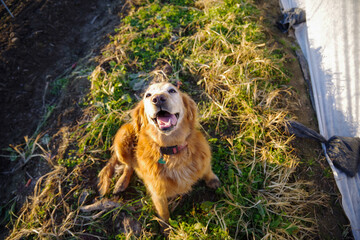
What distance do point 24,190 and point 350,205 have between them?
16.2ft

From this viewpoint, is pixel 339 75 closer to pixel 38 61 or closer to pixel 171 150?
pixel 171 150

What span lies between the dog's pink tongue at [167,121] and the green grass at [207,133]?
1275 mm

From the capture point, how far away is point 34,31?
15.0 feet

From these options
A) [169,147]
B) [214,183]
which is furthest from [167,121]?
[214,183]

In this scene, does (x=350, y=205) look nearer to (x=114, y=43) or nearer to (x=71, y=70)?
(x=114, y=43)

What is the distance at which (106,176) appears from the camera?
2.81 metres

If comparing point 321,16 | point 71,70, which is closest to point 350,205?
point 321,16

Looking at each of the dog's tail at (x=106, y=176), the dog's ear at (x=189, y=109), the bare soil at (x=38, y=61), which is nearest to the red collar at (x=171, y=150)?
the dog's ear at (x=189, y=109)

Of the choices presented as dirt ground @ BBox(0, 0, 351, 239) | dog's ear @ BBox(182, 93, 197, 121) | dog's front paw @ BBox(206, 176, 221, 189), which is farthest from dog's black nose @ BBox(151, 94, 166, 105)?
dirt ground @ BBox(0, 0, 351, 239)

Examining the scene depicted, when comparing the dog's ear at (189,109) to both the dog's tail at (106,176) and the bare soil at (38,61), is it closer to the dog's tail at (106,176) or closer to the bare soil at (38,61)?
the dog's tail at (106,176)

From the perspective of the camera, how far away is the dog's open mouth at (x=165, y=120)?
6.41ft

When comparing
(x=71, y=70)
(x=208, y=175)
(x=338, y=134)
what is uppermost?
(x=71, y=70)

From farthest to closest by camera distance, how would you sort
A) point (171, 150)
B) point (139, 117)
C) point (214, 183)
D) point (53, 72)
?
point (53, 72), point (214, 183), point (139, 117), point (171, 150)

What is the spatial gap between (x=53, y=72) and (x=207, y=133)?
12.4 ft
